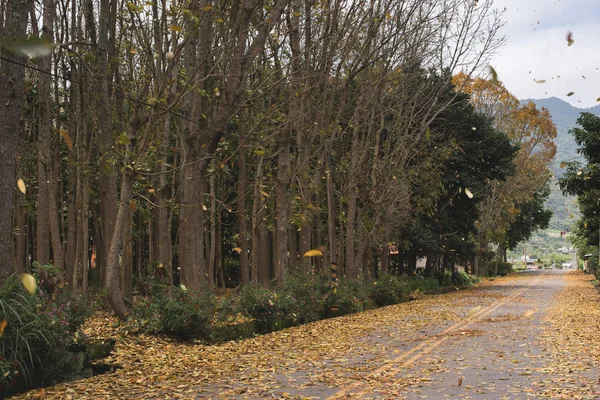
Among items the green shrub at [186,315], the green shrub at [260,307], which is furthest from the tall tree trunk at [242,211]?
the green shrub at [186,315]

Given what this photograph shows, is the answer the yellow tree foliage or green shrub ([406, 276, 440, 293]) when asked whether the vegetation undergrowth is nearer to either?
green shrub ([406, 276, 440, 293])

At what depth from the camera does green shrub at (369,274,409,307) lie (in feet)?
97.0

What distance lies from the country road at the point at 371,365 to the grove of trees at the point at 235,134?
2481 mm

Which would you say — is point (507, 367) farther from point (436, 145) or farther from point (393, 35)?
point (436, 145)

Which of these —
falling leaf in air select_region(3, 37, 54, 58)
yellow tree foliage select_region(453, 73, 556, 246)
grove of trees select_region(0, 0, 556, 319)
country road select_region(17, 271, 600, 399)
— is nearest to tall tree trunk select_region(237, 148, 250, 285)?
grove of trees select_region(0, 0, 556, 319)

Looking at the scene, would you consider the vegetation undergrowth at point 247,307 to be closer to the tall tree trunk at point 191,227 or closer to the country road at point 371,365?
the country road at point 371,365

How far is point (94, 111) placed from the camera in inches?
960

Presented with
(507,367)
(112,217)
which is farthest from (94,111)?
(507,367)

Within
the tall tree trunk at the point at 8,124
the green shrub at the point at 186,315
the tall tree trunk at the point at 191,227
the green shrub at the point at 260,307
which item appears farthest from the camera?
the green shrub at the point at 260,307

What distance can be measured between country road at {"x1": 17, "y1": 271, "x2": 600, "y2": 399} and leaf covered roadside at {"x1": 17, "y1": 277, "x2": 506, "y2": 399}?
18mm

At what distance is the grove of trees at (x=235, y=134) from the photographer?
629 inches

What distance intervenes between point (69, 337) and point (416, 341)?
7683 mm

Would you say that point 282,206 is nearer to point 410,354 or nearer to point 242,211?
point 242,211

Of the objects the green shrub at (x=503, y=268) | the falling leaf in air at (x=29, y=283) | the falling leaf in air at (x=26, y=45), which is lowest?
the green shrub at (x=503, y=268)
